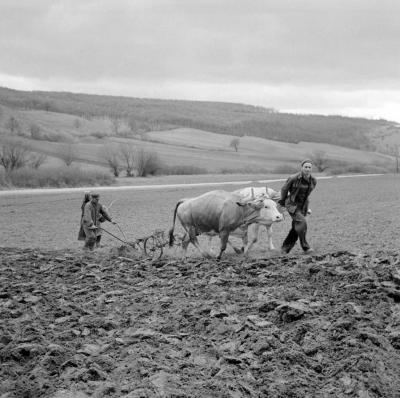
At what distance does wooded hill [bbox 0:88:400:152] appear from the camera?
151 meters

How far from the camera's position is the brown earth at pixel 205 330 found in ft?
18.8

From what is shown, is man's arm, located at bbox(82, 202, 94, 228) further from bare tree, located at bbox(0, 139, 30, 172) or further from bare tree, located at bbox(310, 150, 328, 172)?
bare tree, located at bbox(310, 150, 328, 172)

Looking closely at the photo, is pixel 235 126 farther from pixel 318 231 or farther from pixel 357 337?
pixel 357 337

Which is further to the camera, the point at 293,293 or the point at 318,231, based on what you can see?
the point at 318,231

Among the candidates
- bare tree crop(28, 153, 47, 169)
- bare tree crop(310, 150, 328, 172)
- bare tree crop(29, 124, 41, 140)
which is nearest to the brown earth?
bare tree crop(28, 153, 47, 169)

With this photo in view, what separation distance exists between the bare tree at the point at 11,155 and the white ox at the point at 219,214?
5069 centimetres

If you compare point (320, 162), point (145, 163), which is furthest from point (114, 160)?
point (320, 162)

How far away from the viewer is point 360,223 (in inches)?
813

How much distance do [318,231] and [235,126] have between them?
145 metres

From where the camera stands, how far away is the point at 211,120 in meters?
171

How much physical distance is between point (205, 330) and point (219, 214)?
5.98 m

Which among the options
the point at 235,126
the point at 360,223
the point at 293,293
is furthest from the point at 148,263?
the point at 235,126

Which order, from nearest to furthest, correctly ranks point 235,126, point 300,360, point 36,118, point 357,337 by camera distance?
point 300,360 → point 357,337 → point 36,118 → point 235,126

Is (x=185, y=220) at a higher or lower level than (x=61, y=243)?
higher
